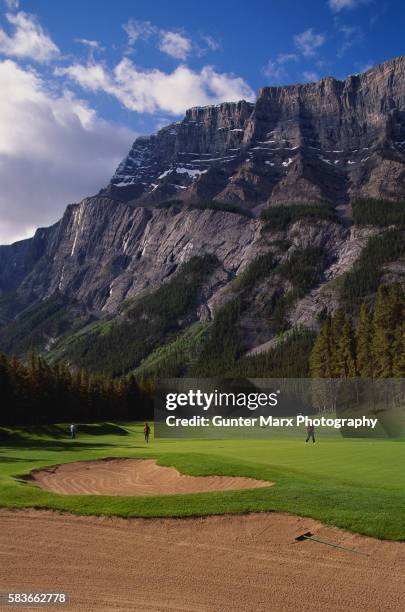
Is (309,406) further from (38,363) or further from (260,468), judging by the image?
(260,468)

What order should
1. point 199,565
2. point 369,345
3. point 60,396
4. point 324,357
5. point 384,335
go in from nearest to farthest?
1. point 199,565
2. point 384,335
3. point 369,345
4. point 324,357
5. point 60,396

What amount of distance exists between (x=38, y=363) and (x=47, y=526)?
74719 mm

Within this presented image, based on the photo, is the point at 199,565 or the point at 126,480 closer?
the point at 199,565

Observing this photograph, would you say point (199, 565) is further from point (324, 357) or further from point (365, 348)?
point (324, 357)

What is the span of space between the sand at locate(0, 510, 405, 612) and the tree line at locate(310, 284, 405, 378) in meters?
58.4

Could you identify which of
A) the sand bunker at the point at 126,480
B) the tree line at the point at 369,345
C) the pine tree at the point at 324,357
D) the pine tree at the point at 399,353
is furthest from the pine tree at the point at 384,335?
the sand bunker at the point at 126,480

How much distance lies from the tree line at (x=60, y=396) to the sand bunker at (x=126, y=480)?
4638 cm

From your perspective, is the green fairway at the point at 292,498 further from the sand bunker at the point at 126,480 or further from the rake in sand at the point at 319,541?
the rake in sand at the point at 319,541

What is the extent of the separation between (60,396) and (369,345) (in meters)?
57.4

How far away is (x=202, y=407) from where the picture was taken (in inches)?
2539

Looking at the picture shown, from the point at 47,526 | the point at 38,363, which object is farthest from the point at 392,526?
the point at 38,363

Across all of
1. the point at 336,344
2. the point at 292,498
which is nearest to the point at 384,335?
the point at 336,344

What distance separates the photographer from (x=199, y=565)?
12453mm

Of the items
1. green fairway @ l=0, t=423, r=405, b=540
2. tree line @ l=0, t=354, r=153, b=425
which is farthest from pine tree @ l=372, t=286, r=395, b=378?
tree line @ l=0, t=354, r=153, b=425
